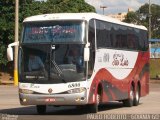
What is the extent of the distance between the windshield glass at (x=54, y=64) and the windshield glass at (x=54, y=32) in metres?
0.24

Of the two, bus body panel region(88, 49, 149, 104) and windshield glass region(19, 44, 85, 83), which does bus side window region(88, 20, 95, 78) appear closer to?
bus body panel region(88, 49, 149, 104)

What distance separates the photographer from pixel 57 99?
20.8 m

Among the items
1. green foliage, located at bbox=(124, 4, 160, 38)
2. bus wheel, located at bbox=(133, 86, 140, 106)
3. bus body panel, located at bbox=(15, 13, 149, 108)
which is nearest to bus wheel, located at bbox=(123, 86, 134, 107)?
bus wheel, located at bbox=(133, 86, 140, 106)

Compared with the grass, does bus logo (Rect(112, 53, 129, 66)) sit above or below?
above

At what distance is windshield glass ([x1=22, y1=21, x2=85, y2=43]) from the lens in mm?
21172

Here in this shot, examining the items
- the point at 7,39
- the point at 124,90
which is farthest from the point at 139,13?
the point at 124,90

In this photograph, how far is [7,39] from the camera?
2248 inches

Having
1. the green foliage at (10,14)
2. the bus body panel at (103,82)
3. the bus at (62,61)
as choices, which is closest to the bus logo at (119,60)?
the bus body panel at (103,82)

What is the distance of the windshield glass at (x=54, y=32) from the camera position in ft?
69.5

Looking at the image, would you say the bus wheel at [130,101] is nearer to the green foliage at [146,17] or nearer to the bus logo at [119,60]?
the bus logo at [119,60]

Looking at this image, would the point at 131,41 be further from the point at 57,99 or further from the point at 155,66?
the point at 155,66

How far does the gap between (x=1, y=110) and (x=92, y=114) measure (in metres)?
3.95

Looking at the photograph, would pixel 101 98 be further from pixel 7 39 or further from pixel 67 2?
pixel 67 2

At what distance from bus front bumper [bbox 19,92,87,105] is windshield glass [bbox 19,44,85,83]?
51 centimetres
